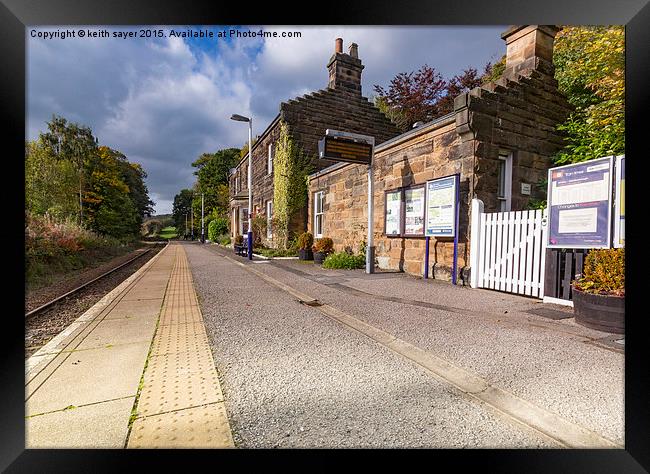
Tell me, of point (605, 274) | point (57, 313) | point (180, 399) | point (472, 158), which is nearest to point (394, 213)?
point (472, 158)

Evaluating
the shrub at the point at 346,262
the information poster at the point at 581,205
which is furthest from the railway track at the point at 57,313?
the information poster at the point at 581,205

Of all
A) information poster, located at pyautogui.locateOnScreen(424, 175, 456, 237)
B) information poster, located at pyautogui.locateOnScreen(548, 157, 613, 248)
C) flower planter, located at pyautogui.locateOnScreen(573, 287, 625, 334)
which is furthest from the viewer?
information poster, located at pyautogui.locateOnScreen(424, 175, 456, 237)

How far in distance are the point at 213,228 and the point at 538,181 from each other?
3454 cm

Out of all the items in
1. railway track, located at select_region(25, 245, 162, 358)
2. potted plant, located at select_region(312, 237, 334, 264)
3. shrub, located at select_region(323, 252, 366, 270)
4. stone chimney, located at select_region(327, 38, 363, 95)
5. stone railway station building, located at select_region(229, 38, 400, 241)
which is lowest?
railway track, located at select_region(25, 245, 162, 358)

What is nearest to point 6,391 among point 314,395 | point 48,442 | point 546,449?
point 48,442

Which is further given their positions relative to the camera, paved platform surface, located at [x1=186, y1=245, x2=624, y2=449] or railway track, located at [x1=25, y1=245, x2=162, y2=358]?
railway track, located at [x1=25, y1=245, x2=162, y2=358]

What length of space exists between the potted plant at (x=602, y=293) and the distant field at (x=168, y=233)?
56.9 m

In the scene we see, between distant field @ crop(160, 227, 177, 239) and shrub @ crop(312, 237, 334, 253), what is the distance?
48.4 meters

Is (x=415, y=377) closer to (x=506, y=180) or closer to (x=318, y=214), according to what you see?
(x=506, y=180)

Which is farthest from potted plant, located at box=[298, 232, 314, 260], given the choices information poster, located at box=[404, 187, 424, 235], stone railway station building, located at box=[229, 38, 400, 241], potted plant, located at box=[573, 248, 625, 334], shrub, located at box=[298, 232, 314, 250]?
potted plant, located at box=[573, 248, 625, 334]

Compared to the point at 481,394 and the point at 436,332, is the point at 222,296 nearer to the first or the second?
the point at 436,332

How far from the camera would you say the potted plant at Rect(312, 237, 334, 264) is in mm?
11281

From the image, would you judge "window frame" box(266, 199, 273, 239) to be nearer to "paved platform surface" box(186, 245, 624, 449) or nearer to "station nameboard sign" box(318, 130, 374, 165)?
"station nameboard sign" box(318, 130, 374, 165)
